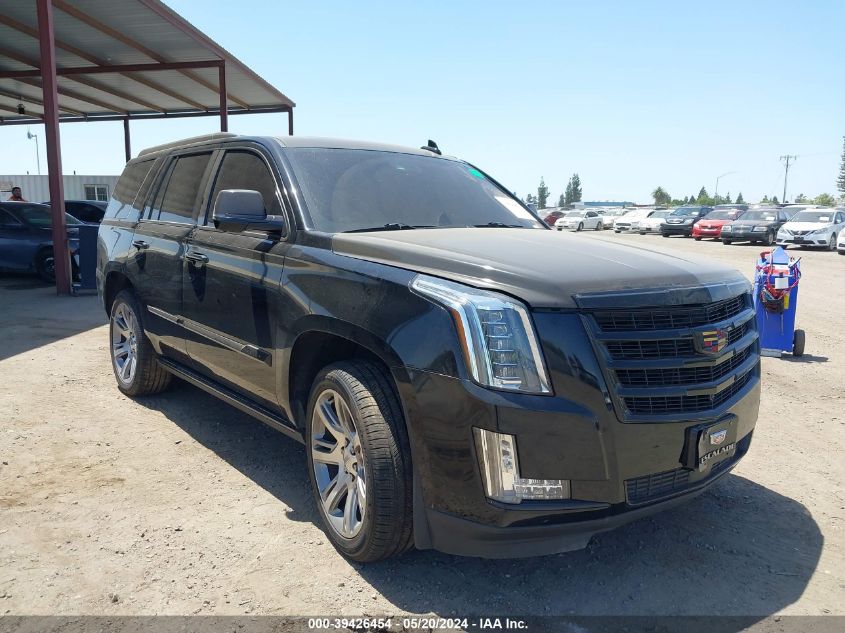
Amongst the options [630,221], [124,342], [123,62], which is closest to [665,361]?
[124,342]

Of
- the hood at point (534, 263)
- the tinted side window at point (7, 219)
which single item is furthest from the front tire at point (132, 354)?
the tinted side window at point (7, 219)

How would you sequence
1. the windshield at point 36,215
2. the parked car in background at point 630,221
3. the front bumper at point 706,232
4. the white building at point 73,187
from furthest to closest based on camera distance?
the parked car in background at point 630,221
the white building at point 73,187
the front bumper at point 706,232
the windshield at point 36,215

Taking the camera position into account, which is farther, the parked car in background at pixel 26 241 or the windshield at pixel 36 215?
the windshield at pixel 36 215

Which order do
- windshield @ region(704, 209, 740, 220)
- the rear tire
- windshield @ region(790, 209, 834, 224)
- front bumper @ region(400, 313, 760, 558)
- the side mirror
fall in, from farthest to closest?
1. windshield @ region(704, 209, 740, 220)
2. windshield @ region(790, 209, 834, 224)
3. the rear tire
4. the side mirror
5. front bumper @ region(400, 313, 760, 558)

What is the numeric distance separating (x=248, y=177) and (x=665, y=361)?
2.62 metres

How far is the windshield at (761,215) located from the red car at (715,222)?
116 cm

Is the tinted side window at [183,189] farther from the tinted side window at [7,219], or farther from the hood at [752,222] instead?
the hood at [752,222]

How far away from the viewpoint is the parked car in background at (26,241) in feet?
40.5

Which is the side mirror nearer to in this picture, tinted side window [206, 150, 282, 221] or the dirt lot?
tinted side window [206, 150, 282, 221]

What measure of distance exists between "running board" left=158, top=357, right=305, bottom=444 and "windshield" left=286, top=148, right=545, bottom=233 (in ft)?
3.44

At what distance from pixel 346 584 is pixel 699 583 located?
153 centimetres

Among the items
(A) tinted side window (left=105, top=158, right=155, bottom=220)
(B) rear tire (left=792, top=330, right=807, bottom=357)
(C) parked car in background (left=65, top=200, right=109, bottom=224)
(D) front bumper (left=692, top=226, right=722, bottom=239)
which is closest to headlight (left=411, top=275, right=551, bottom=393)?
(A) tinted side window (left=105, top=158, right=155, bottom=220)

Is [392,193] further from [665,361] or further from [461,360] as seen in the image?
[665,361]

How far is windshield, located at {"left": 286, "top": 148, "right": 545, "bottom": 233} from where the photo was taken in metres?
3.50
